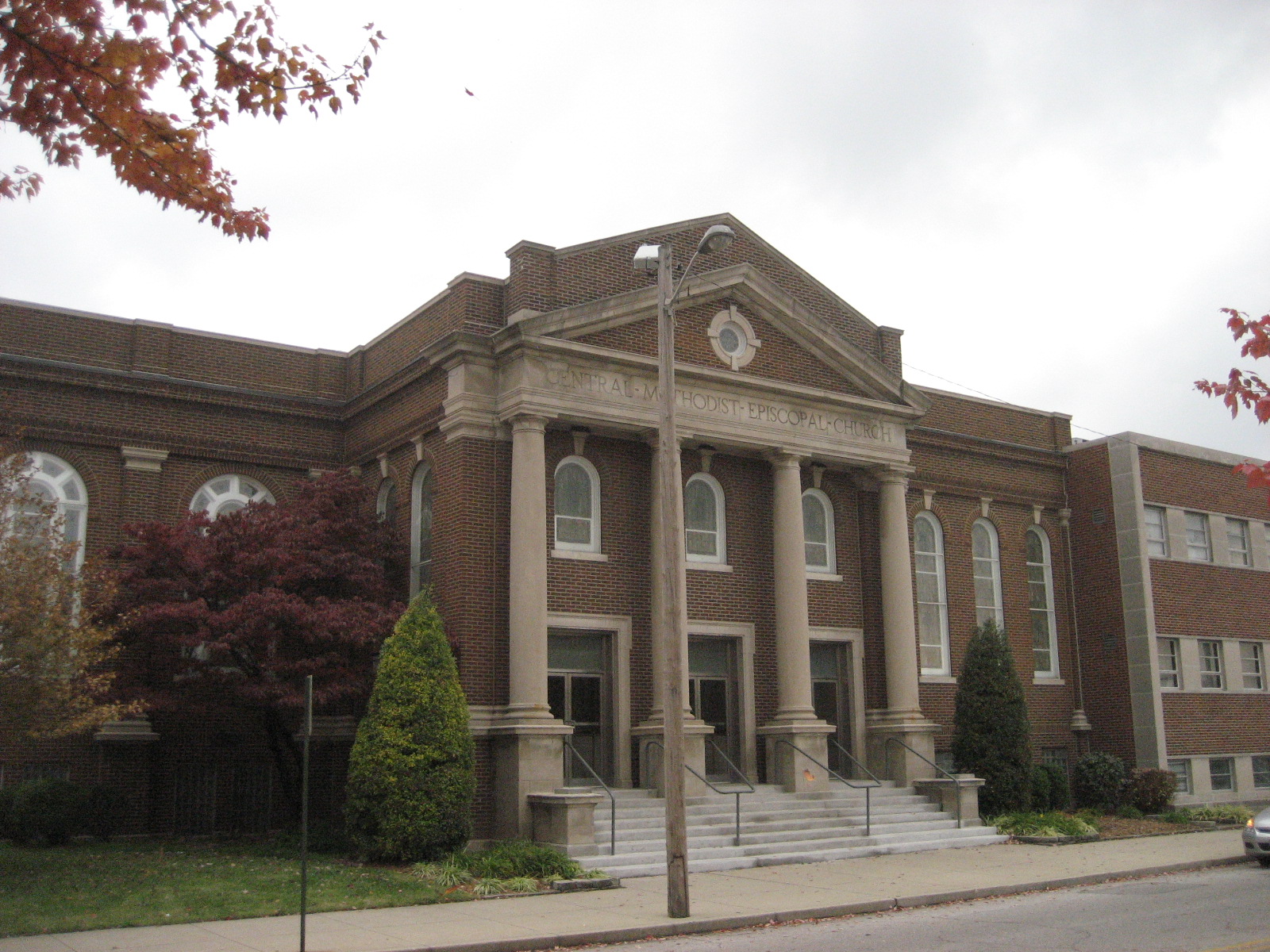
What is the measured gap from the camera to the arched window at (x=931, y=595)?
27.7 meters

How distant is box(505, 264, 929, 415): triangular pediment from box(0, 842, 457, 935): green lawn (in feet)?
29.8

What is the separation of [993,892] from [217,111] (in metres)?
13.4

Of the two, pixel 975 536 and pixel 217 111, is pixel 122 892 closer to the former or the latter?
pixel 217 111

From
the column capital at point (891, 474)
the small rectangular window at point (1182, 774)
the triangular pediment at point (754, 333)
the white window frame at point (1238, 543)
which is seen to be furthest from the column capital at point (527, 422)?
the white window frame at point (1238, 543)

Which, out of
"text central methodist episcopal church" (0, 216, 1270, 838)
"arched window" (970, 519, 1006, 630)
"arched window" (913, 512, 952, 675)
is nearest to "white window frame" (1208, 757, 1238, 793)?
"text central methodist episcopal church" (0, 216, 1270, 838)

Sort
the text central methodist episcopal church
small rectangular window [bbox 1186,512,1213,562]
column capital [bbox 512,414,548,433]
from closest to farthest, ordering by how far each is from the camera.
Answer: column capital [bbox 512,414,548,433] → the text central methodist episcopal church → small rectangular window [bbox 1186,512,1213,562]

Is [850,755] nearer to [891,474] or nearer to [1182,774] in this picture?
[891,474]

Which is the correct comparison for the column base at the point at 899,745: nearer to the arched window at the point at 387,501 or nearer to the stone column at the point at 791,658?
the stone column at the point at 791,658

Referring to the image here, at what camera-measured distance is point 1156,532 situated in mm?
30438

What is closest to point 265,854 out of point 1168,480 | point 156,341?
point 156,341

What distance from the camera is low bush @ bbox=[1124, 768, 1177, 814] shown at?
27297mm

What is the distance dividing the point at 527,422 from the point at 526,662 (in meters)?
3.89

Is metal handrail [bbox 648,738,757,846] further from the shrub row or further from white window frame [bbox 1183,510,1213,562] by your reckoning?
white window frame [bbox 1183,510,1213,562]

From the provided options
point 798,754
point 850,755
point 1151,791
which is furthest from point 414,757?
point 1151,791
